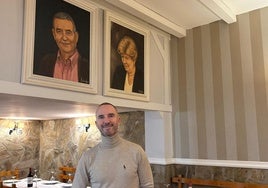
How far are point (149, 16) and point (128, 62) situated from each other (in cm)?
67

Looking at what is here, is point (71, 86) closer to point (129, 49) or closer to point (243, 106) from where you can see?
point (129, 49)

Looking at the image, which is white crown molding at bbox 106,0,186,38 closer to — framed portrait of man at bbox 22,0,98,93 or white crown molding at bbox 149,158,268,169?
framed portrait of man at bbox 22,0,98,93

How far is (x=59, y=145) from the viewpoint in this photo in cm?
607

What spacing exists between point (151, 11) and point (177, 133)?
190 centimetres

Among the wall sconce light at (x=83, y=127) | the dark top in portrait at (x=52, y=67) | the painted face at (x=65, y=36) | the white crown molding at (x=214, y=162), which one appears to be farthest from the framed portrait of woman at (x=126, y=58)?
the wall sconce light at (x=83, y=127)

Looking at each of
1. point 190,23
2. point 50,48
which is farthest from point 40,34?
point 190,23

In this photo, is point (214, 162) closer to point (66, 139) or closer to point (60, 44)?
point (60, 44)

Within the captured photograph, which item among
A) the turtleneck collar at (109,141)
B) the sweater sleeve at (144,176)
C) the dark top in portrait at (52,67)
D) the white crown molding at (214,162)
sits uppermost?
the dark top in portrait at (52,67)

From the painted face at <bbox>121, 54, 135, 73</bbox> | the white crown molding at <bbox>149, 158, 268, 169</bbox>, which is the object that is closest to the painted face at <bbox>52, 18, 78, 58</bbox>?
the painted face at <bbox>121, 54, 135, 73</bbox>

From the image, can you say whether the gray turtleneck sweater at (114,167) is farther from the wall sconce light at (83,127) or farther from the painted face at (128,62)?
the wall sconce light at (83,127)

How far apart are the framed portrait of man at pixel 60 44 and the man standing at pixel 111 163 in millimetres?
1001

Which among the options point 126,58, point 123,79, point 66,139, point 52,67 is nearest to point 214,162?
point 123,79

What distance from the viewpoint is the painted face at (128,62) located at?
12.0ft

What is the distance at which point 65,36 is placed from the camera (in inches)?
114
